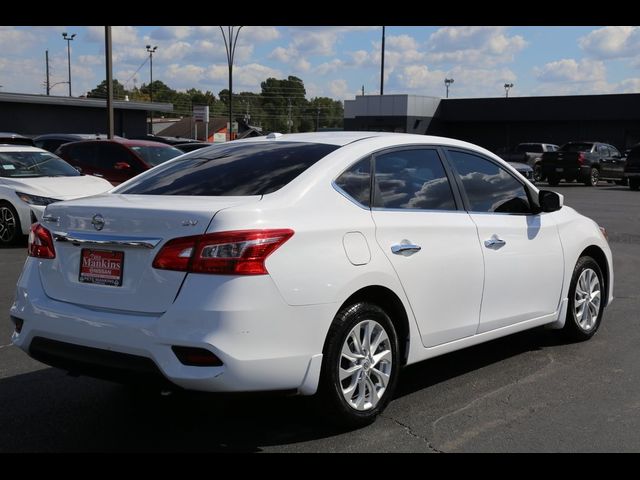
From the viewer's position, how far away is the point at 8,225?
38.9 feet

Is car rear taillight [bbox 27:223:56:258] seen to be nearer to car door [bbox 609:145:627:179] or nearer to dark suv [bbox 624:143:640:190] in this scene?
dark suv [bbox 624:143:640:190]

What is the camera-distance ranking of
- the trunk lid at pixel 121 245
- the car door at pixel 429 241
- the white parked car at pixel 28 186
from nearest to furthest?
the trunk lid at pixel 121 245
the car door at pixel 429 241
the white parked car at pixel 28 186

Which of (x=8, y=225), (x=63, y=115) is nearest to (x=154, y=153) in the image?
(x=8, y=225)

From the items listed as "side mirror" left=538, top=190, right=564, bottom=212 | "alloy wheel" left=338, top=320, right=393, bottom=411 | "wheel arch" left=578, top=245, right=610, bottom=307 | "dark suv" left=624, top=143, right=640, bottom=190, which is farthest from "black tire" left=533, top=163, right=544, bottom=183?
"alloy wheel" left=338, top=320, right=393, bottom=411

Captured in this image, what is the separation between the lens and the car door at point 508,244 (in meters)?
5.24

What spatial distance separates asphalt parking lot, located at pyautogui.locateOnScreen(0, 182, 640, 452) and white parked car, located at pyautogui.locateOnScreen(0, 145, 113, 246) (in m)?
6.04

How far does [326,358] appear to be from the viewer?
4.07 meters

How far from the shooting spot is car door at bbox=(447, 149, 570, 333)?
5238 millimetres

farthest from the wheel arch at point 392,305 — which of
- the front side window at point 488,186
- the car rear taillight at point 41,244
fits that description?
the car rear taillight at point 41,244

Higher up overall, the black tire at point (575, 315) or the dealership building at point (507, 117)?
the dealership building at point (507, 117)

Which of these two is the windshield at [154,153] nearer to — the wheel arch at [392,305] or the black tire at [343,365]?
the wheel arch at [392,305]

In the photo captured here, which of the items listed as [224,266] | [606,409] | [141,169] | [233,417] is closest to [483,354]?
[606,409]

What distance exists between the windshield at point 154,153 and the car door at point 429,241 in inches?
418

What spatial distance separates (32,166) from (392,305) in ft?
32.5
